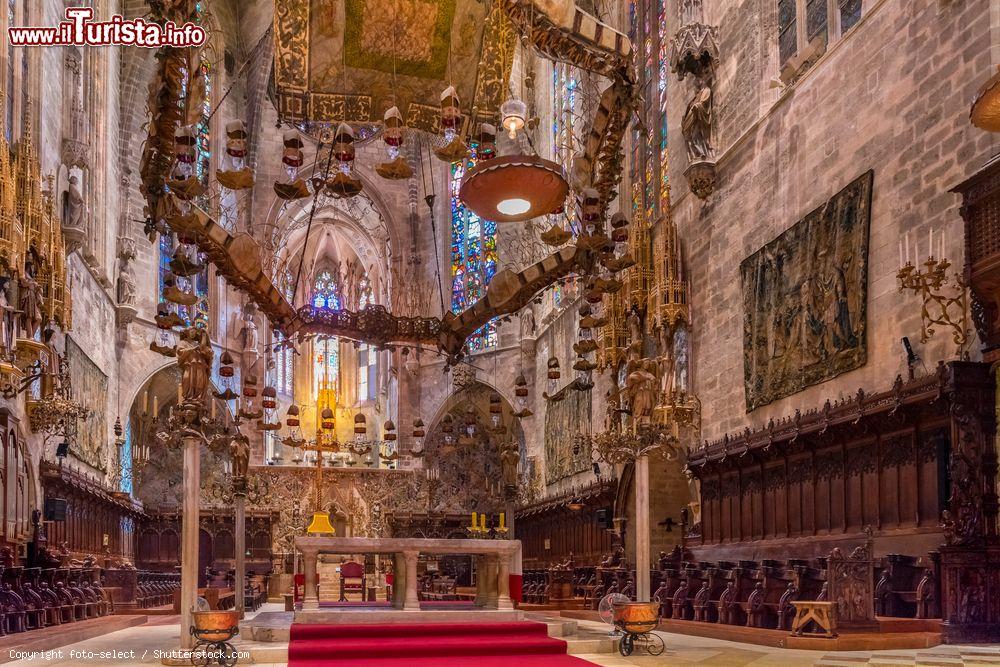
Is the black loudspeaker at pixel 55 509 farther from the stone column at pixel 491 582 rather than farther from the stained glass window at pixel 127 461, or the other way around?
the stone column at pixel 491 582

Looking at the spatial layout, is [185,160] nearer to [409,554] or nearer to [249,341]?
[409,554]

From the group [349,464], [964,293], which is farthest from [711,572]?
[349,464]

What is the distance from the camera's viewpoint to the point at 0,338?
14828mm

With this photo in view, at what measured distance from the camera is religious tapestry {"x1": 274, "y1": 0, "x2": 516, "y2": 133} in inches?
540

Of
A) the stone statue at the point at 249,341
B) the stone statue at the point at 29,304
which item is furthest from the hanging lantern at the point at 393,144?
the stone statue at the point at 249,341

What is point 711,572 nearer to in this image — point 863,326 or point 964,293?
point 863,326

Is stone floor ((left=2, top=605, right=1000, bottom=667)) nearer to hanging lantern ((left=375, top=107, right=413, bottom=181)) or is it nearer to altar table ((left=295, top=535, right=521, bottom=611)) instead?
altar table ((left=295, top=535, right=521, bottom=611))

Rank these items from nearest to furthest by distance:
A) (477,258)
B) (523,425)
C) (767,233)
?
(767,233) < (523,425) < (477,258)

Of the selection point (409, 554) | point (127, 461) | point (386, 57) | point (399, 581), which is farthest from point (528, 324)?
point (409, 554)

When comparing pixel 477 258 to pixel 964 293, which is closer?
pixel 964 293

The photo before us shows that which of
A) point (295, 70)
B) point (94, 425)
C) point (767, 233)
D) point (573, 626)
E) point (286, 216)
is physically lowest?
point (573, 626)

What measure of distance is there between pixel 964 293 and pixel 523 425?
23.1 metres

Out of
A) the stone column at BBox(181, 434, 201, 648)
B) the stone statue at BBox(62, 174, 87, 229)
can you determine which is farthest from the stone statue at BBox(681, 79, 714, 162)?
the stone statue at BBox(62, 174, 87, 229)

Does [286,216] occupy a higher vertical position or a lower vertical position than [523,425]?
higher
